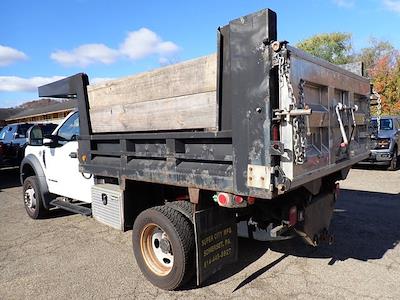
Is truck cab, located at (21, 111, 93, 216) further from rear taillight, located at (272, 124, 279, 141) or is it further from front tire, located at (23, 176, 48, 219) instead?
rear taillight, located at (272, 124, 279, 141)

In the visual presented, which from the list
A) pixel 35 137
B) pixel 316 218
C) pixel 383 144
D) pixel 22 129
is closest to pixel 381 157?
pixel 383 144

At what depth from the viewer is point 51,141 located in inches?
237

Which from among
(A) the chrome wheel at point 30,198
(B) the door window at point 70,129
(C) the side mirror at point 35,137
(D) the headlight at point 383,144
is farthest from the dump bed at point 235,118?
A: (D) the headlight at point 383,144

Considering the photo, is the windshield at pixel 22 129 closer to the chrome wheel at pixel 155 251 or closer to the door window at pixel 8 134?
the door window at pixel 8 134

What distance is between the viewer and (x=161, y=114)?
3672 millimetres

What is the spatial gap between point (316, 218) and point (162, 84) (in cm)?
220

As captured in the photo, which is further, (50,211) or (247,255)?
(50,211)

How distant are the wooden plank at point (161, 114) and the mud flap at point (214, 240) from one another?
87 centimetres

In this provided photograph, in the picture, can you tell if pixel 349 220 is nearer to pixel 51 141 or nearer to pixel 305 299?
pixel 305 299

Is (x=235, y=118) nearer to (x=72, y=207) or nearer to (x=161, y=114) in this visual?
(x=161, y=114)

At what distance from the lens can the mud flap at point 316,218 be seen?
12.8 ft

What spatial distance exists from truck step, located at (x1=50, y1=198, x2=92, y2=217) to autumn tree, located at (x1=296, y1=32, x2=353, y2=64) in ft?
120

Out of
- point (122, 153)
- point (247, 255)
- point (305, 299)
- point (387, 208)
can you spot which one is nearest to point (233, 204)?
point (305, 299)

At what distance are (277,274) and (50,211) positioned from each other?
512 cm
